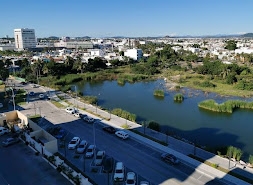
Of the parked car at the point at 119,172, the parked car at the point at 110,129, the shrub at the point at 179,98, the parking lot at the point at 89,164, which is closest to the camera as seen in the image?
the parked car at the point at 119,172

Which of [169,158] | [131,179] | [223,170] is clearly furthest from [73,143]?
[223,170]

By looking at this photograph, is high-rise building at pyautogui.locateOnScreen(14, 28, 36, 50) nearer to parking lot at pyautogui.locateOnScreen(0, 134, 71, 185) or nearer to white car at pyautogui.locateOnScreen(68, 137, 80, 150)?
white car at pyautogui.locateOnScreen(68, 137, 80, 150)

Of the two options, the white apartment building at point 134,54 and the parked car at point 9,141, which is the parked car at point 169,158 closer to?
the parked car at point 9,141

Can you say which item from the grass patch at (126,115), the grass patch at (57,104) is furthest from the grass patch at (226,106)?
the grass patch at (57,104)

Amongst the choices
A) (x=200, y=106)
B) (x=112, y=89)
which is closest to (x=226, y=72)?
(x=200, y=106)

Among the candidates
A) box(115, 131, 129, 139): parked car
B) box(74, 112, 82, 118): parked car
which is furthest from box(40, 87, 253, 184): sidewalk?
box(74, 112, 82, 118): parked car

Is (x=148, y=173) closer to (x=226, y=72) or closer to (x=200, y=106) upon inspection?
(x=200, y=106)
